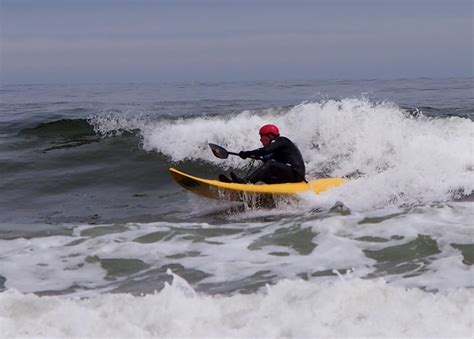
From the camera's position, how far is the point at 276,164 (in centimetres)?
999

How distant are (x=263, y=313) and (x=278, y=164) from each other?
5.48 meters

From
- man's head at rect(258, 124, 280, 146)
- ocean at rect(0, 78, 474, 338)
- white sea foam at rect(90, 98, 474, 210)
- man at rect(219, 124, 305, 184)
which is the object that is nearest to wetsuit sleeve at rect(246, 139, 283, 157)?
man at rect(219, 124, 305, 184)

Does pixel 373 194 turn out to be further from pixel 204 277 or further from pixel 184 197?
pixel 204 277

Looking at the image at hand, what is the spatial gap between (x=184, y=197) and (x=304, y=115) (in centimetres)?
575

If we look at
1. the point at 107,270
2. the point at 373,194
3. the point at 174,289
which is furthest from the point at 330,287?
the point at 373,194

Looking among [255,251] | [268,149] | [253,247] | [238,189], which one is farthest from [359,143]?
[255,251]

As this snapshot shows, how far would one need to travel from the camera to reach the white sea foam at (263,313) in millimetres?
4359

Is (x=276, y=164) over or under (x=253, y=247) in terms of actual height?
over

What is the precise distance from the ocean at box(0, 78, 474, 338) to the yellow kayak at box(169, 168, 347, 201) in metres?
0.19

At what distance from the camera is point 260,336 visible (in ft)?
14.2

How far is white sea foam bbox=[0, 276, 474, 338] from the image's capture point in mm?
4359

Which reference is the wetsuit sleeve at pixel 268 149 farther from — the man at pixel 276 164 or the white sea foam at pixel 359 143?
the white sea foam at pixel 359 143

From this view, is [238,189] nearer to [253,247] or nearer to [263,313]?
[253,247]

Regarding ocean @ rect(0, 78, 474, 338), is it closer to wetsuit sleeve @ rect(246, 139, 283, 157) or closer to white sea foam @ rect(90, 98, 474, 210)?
white sea foam @ rect(90, 98, 474, 210)
